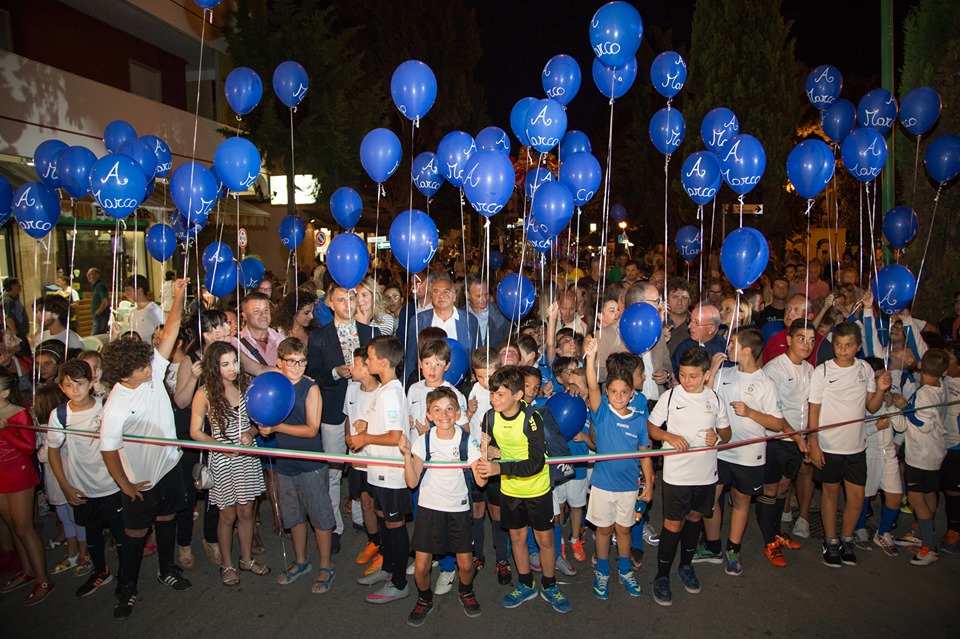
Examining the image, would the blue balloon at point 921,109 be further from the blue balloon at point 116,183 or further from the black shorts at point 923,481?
the blue balloon at point 116,183

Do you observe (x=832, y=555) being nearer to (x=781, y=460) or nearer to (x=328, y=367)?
(x=781, y=460)

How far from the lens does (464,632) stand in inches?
164

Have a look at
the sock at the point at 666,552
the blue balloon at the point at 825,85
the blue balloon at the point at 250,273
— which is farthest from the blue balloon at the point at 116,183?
the blue balloon at the point at 825,85

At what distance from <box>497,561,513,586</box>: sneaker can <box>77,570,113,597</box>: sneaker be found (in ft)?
9.87

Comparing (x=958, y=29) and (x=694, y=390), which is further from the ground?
(x=958, y=29)

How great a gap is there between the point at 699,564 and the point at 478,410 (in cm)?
213

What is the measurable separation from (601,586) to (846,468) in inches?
84.8

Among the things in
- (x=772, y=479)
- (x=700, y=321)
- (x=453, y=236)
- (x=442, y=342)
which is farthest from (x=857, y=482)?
(x=453, y=236)

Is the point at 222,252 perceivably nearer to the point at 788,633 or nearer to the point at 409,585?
the point at 409,585

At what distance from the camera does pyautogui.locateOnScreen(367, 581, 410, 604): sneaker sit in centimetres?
452

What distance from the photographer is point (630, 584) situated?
461 cm

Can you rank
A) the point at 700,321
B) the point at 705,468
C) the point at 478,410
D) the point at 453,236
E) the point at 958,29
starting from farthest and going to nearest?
the point at 453,236, the point at 958,29, the point at 700,321, the point at 478,410, the point at 705,468

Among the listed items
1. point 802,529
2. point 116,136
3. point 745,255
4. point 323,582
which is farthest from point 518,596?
point 116,136

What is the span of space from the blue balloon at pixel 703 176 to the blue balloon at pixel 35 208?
6.88m
